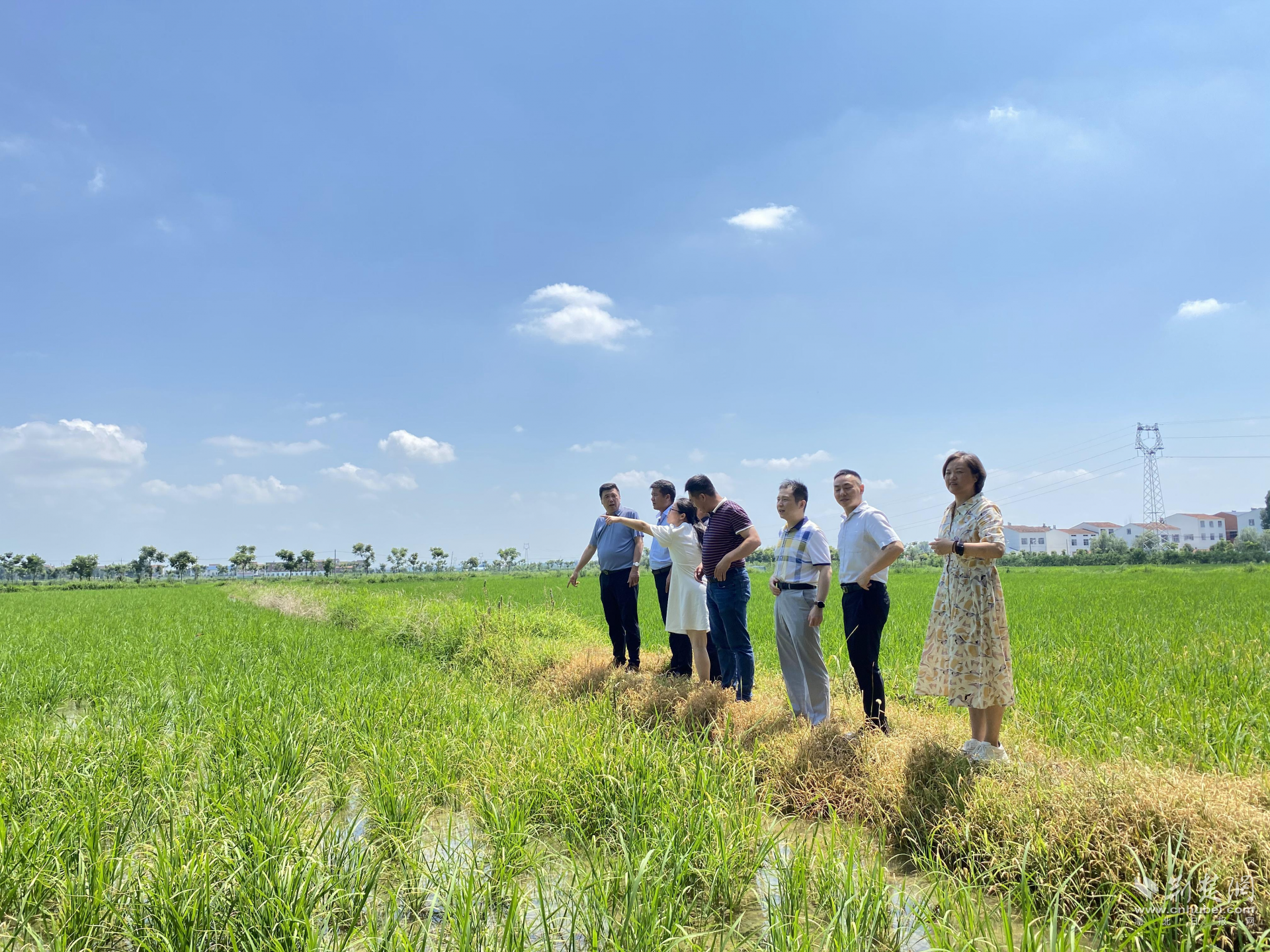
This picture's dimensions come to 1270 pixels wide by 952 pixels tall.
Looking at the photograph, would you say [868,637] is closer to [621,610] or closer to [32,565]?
[621,610]

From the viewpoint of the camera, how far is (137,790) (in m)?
3.18

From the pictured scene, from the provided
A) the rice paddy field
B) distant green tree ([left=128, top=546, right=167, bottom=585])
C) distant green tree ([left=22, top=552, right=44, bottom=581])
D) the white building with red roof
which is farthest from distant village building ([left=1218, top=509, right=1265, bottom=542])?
distant green tree ([left=22, top=552, right=44, bottom=581])

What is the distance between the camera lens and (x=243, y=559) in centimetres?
7719

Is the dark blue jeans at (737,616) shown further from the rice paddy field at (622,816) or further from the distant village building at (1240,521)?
the distant village building at (1240,521)

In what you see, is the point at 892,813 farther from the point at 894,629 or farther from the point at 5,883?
the point at 894,629

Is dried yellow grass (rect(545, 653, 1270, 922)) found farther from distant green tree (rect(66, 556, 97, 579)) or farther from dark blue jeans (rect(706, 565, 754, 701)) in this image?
distant green tree (rect(66, 556, 97, 579))

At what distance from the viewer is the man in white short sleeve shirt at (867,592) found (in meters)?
4.06

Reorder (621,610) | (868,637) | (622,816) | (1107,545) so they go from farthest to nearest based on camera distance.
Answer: (1107,545), (621,610), (868,637), (622,816)

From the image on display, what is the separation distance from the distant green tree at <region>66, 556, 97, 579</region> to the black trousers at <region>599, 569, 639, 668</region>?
265ft

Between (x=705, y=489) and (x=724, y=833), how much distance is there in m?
2.84

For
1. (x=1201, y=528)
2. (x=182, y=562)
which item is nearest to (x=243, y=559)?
(x=182, y=562)

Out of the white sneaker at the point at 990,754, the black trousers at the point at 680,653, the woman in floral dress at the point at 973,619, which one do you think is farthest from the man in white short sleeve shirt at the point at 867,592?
the black trousers at the point at 680,653

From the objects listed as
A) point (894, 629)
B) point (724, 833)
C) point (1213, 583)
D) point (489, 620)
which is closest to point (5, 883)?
point (724, 833)

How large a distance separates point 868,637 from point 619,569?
2.84 meters
